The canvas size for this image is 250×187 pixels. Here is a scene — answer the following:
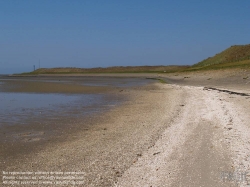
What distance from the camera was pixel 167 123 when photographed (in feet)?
39.0

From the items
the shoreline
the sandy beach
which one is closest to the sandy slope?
the sandy beach

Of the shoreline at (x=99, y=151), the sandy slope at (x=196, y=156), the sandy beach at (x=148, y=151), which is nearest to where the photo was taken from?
the sandy slope at (x=196, y=156)

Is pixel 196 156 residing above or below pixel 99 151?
above

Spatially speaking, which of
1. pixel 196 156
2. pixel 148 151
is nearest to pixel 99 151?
pixel 148 151

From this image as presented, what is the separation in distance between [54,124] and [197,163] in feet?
23.9

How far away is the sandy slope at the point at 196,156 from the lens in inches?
235

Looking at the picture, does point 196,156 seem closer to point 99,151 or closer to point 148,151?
point 148,151

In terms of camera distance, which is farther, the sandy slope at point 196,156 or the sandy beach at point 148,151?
the sandy beach at point 148,151

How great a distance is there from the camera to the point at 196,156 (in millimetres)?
7301

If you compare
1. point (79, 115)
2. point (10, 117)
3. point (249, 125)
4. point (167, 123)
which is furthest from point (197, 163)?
point (10, 117)

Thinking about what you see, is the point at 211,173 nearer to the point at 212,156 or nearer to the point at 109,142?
the point at 212,156

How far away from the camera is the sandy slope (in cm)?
596

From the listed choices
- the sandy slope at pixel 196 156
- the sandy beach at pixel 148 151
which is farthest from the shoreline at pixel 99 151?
the sandy slope at pixel 196 156

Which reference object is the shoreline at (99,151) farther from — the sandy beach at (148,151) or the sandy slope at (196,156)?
the sandy slope at (196,156)
